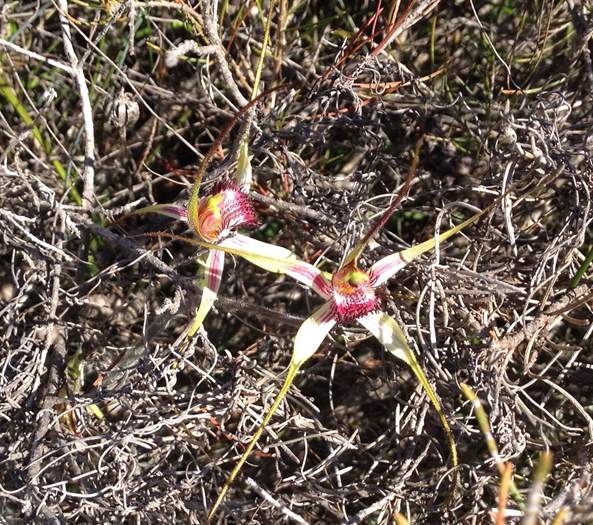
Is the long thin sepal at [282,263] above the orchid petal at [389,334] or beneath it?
above

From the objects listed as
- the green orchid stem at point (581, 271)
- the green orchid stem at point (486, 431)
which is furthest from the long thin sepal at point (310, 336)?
the green orchid stem at point (581, 271)

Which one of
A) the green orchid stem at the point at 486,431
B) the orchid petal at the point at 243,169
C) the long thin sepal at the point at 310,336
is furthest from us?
the orchid petal at the point at 243,169

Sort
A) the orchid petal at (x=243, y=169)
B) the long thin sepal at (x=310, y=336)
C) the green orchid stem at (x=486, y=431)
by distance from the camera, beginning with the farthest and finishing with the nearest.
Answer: the orchid petal at (x=243, y=169) → the long thin sepal at (x=310, y=336) → the green orchid stem at (x=486, y=431)

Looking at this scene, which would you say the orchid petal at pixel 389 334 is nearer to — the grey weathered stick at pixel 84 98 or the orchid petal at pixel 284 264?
the orchid petal at pixel 284 264

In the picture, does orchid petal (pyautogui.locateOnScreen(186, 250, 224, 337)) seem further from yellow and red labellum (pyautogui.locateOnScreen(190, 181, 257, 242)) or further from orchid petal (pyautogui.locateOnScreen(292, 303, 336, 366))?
orchid petal (pyautogui.locateOnScreen(292, 303, 336, 366))

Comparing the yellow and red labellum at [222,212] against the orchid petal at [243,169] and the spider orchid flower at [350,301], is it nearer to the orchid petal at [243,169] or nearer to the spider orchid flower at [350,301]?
the orchid petal at [243,169]

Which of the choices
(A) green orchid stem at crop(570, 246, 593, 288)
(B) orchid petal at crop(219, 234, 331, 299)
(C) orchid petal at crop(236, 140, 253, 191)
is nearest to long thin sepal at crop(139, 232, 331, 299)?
(B) orchid petal at crop(219, 234, 331, 299)

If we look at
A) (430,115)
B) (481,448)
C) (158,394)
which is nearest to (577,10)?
(430,115)

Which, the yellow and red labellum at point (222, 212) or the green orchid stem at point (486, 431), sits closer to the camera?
the green orchid stem at point (486, 431)

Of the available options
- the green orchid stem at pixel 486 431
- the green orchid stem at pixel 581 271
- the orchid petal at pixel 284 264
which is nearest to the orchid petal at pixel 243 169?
the orchid petal at pixel 284 264
